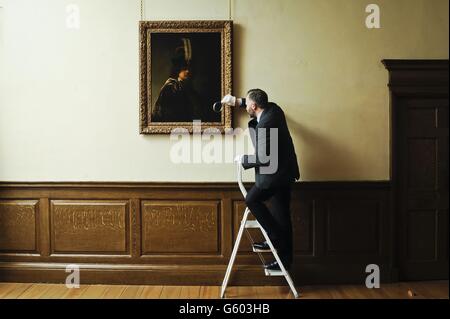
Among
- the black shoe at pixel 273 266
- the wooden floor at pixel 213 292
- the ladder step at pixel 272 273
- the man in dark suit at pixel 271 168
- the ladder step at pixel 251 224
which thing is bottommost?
the wooden floor at pixel 213 292

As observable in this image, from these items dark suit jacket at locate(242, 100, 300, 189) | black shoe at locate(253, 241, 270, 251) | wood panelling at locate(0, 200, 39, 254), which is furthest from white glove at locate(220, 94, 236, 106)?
wood panelling at locate(0, 200, 39, 254)

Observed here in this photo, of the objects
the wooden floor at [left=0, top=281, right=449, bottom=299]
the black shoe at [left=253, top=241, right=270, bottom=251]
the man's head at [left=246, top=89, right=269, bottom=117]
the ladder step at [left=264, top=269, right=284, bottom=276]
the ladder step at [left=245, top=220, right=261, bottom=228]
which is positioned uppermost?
the man's head at [left=246, top=89, right=269, bottom=117]

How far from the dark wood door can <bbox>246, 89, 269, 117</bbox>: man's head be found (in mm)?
1306

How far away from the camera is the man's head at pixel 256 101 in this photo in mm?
3877

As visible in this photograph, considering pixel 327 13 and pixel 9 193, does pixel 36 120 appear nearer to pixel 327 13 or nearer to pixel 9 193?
pixel 9 193

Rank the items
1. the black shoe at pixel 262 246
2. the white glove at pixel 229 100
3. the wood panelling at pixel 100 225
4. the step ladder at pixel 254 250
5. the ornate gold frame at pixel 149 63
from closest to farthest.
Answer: the step ladder at pixel 254 250 < the black shoe at pixel 262 246 < the white glove at pixel 229 100 < the ornate gold frame at pixel 149 63 < the wood panelling at pixel 100 225

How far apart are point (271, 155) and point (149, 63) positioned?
Result: 138 centimetres

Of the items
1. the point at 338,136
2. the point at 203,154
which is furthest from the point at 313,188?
the point at 203,154

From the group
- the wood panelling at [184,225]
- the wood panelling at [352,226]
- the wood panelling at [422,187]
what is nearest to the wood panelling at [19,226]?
the wood panelling at [184,225]

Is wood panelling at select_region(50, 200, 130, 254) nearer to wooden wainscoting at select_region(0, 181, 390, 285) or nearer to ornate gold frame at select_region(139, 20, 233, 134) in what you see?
wooden wainscoting at select_region(0, 181, 390, 285)

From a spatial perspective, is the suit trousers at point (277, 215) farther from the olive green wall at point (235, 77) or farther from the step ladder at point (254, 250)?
the olive green wall at point (235, 77)

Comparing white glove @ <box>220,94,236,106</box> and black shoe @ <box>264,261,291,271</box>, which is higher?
white glove @ <box>220,94,236,106</box>

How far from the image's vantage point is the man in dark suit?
3725mm

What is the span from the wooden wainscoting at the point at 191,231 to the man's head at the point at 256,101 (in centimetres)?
75
